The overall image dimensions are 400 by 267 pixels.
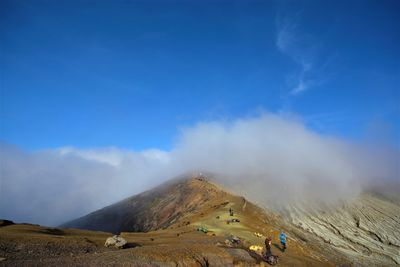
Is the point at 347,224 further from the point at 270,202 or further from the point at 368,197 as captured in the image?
the point at 368,197

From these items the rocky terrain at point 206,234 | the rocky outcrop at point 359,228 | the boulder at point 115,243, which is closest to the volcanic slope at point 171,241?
the rocky terrain at point 206,234

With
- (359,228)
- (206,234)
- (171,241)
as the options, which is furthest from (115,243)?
(359,228)

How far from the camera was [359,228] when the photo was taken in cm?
9075

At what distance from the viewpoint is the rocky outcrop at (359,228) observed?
7331cm

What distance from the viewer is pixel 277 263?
3538cm

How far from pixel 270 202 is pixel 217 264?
260ft

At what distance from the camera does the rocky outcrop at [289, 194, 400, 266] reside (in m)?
73.3

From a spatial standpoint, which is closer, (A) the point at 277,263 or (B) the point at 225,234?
(A) the point at 277,263

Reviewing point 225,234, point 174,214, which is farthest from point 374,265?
point 174,214

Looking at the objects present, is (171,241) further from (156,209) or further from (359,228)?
(359,228)

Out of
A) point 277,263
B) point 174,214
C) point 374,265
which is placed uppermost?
point 174,214

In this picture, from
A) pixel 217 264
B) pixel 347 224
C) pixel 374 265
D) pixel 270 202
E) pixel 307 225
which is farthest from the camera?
pixel 270 202

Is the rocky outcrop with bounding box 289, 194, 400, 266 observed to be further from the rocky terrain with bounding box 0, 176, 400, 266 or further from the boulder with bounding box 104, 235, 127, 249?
the boulder with bounding box 104, 235, 127, 249

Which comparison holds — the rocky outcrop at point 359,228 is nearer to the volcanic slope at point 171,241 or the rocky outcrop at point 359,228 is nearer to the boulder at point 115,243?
the volcanic slope at point 171,241
